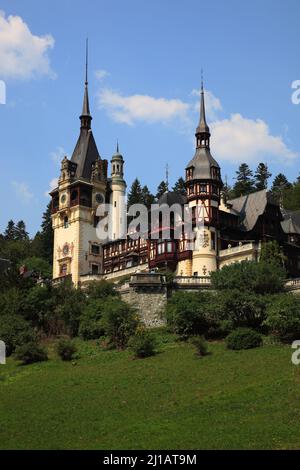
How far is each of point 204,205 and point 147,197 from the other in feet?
129

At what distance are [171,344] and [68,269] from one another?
3211 cm

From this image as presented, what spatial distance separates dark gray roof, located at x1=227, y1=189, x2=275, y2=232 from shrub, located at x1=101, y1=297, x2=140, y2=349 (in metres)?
24.3

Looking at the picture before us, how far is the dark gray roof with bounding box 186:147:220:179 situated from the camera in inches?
2886

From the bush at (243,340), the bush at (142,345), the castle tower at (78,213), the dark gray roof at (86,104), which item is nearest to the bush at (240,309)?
the bush at (243,340)

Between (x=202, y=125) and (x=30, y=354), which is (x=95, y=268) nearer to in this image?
(x=202, y=125)

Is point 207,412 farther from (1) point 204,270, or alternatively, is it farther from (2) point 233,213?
(2) point 233,213

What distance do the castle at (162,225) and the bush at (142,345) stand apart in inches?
549

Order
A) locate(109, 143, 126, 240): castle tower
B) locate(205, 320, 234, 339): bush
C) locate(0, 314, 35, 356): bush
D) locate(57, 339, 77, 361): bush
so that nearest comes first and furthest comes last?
locate(57, 339, 77, 361): bush → locate(205, 320, 234, 339): bush → locate(0, 314, 35, 356): bush → locate(109, 143, 126, 240): castle tower

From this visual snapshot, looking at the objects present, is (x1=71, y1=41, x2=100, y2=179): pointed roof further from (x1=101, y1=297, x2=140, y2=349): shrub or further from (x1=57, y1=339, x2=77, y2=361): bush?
(x1=57, y1=339, x2=77, y2=361): bush

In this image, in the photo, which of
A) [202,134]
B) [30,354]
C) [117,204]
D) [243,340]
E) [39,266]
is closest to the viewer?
[243,340]

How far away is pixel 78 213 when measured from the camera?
83.5 meters

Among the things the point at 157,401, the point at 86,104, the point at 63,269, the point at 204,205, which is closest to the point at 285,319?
the point at 157,401

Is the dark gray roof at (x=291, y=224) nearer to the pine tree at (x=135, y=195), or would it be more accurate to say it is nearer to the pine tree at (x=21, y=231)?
the pine tree at (x=135, y=195)

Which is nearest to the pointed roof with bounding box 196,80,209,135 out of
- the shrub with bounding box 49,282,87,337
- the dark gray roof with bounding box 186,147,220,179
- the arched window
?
the dark gray roof with bounding box 186,147,220,179
